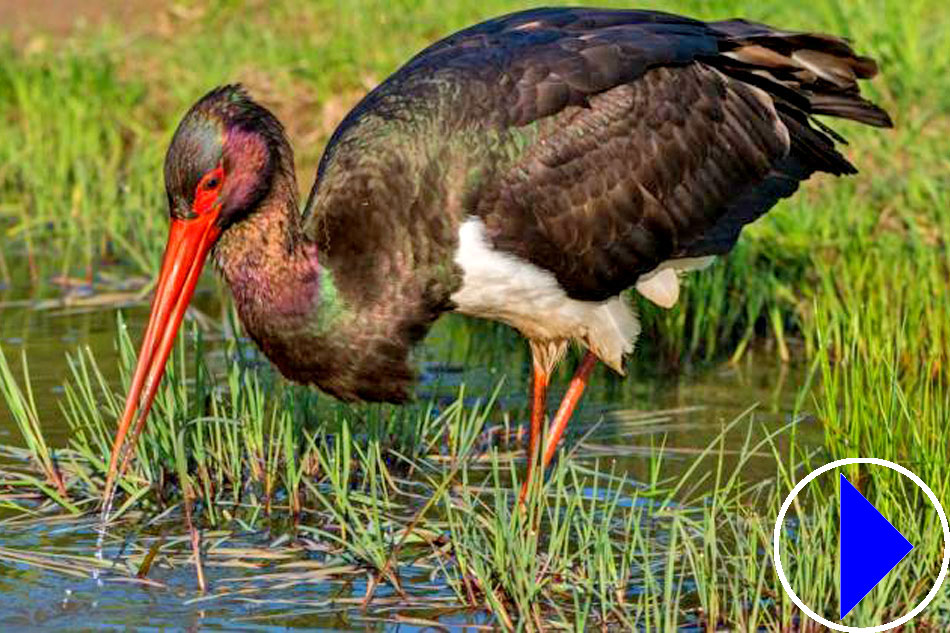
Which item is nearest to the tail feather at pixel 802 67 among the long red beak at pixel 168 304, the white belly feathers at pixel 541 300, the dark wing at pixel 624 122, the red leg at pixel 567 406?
the dark wing at pixel 624 122

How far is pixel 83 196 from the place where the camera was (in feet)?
25.8

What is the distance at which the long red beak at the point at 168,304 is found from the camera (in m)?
A: 4.66

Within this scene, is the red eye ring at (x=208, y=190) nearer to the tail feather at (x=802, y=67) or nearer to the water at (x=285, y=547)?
the water at (x=285, y=547)

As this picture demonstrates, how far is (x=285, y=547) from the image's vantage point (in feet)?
16.2

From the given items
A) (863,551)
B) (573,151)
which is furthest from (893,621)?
(573,151)

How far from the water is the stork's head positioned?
0.28 m

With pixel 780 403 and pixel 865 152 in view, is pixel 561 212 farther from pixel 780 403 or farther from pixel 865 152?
pixel 865 152

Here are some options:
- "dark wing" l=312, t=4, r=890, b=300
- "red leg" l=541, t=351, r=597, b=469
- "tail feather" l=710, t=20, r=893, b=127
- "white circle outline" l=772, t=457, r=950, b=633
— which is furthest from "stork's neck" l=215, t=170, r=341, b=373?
"tail feather" l=710, t=20, r=893, b=127

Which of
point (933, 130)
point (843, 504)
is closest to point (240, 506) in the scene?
point (843, 504)

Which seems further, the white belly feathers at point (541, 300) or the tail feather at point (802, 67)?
the tail feather at point (802, 67)

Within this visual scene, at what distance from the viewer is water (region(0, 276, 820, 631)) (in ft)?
14.8

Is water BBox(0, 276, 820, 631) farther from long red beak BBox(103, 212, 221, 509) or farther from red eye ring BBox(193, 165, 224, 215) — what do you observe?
red eye ring BBox(193, 165, 224, 215)

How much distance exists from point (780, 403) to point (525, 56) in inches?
64.7

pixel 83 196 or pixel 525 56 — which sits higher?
pixel 525 56
